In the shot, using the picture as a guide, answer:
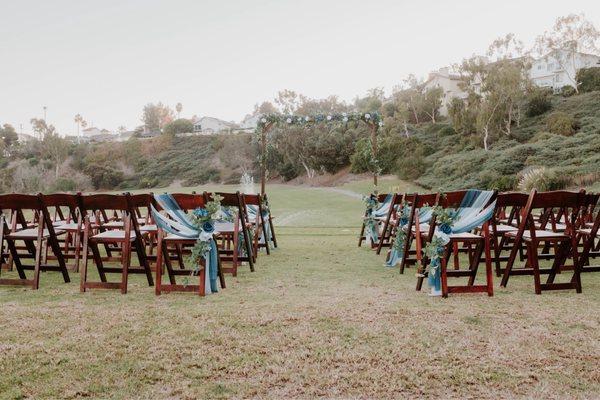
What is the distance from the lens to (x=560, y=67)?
5322 centimetres

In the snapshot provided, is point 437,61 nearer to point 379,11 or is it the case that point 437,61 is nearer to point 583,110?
point 583,110

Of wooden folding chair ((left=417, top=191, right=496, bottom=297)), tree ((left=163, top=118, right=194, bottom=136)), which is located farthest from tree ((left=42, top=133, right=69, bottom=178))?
wooden folding chair ((left=417, top=191, right=496, bottom=297))

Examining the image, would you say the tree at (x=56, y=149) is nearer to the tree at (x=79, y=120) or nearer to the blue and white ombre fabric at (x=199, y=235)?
the tree at (x=79, y=120)

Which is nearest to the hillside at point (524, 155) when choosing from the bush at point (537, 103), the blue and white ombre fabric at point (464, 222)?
the bush at point (537, 103)

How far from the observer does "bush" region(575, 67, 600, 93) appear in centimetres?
4229

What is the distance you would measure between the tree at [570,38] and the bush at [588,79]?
0.49 metres

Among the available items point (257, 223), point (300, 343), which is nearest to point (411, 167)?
point (257, 223)

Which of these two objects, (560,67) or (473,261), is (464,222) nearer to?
(473,261)

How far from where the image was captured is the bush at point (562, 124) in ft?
113

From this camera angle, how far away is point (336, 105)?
59.5 metres

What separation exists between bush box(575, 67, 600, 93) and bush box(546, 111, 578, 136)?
8.54 metres

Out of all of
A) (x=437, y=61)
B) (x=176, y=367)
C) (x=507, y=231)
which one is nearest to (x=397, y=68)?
(x=437, y=61)

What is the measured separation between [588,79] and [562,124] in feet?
39.0

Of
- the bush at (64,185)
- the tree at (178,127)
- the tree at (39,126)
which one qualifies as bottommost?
the bush at (64,185)
